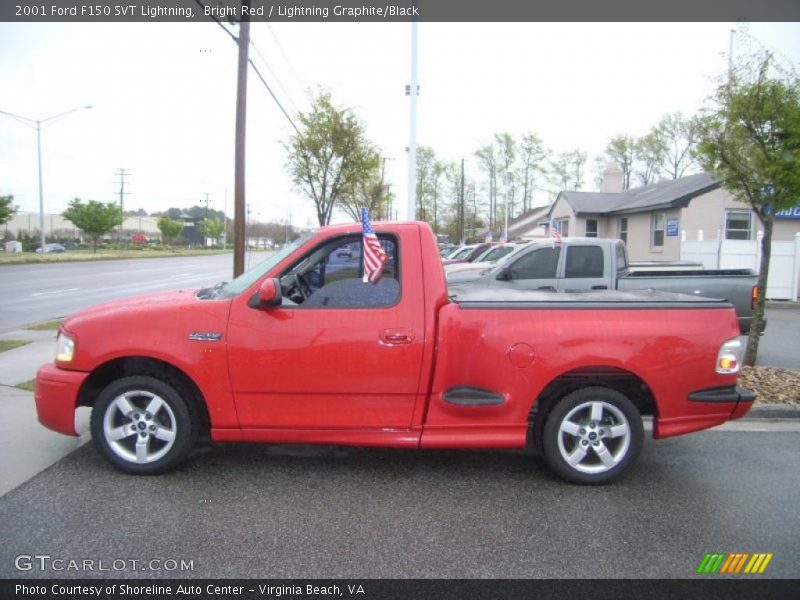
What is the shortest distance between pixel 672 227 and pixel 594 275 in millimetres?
14775

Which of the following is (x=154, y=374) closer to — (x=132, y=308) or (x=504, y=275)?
(x=132, y=308)

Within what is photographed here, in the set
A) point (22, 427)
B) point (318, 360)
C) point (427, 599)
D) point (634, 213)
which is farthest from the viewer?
point (634, 213)

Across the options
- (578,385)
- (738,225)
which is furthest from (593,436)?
(738,225)

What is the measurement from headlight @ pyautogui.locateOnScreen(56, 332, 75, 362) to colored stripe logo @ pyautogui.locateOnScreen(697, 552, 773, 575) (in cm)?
419

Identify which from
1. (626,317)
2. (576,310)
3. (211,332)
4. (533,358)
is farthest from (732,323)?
(211,332)

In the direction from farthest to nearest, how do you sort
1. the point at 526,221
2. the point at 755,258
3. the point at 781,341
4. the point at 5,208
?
the point at 526,221, the point at 5,208, the point at 755,258, the point at 781,341

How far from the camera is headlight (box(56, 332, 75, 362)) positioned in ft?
13.5

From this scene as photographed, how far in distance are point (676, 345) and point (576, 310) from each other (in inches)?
28.9

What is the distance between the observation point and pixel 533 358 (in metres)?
4.00

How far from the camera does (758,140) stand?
21.6 feet

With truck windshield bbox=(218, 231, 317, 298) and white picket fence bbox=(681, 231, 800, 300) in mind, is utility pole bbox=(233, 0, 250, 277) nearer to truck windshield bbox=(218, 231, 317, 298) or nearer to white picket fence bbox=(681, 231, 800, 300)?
truck windshield bbox=(218, 231, 317, 298)

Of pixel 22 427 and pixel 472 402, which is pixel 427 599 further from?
pixel 22 427

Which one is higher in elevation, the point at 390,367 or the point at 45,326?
the point at 390,367

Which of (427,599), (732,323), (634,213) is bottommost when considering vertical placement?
(427,599)
